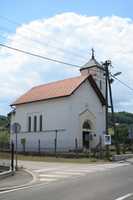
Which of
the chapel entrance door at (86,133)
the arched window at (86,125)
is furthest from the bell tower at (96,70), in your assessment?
the chapel entrance door at (86,133)

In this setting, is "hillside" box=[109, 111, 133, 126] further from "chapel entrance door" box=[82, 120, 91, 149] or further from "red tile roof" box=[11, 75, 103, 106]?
"chapel entrance door" box=[82, 120, 91, 149]

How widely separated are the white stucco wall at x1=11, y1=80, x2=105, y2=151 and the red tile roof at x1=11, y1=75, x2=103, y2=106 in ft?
2.09

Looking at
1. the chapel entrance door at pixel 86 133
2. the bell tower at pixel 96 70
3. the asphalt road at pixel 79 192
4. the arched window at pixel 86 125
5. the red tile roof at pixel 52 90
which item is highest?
the bell tower at pixel 96 70

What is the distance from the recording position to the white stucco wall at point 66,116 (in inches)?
1901

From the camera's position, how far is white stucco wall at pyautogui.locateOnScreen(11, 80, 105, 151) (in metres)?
48.3

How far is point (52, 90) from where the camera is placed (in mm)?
52281

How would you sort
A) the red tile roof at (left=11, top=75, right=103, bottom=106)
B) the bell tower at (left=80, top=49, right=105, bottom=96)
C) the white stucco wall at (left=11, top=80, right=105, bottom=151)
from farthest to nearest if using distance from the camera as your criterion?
the bell tower at (left=80, top=49, right=105, bottom=96) < the red tile roof at (left=11, top=75, right=103, bottom=106) < the white stucco wall at (left=11, top=80, right=105, bottom=151)

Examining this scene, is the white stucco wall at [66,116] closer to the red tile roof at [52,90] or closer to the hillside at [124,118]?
the red tile roof at [52,90]

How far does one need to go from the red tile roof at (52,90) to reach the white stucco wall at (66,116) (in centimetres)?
64

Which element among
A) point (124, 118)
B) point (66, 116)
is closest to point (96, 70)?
point (66, 116)

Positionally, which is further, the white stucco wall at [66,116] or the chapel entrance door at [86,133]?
the chapel entrance door at [86,133]

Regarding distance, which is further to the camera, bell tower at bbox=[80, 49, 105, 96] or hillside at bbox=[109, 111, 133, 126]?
hillside at bbox=[109, 111, 133, 126]

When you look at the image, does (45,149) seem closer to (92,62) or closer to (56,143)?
(56,143)

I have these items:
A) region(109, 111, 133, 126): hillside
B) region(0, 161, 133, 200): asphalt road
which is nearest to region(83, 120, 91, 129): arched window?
region(0, 161, 133, 200): asphalt road
